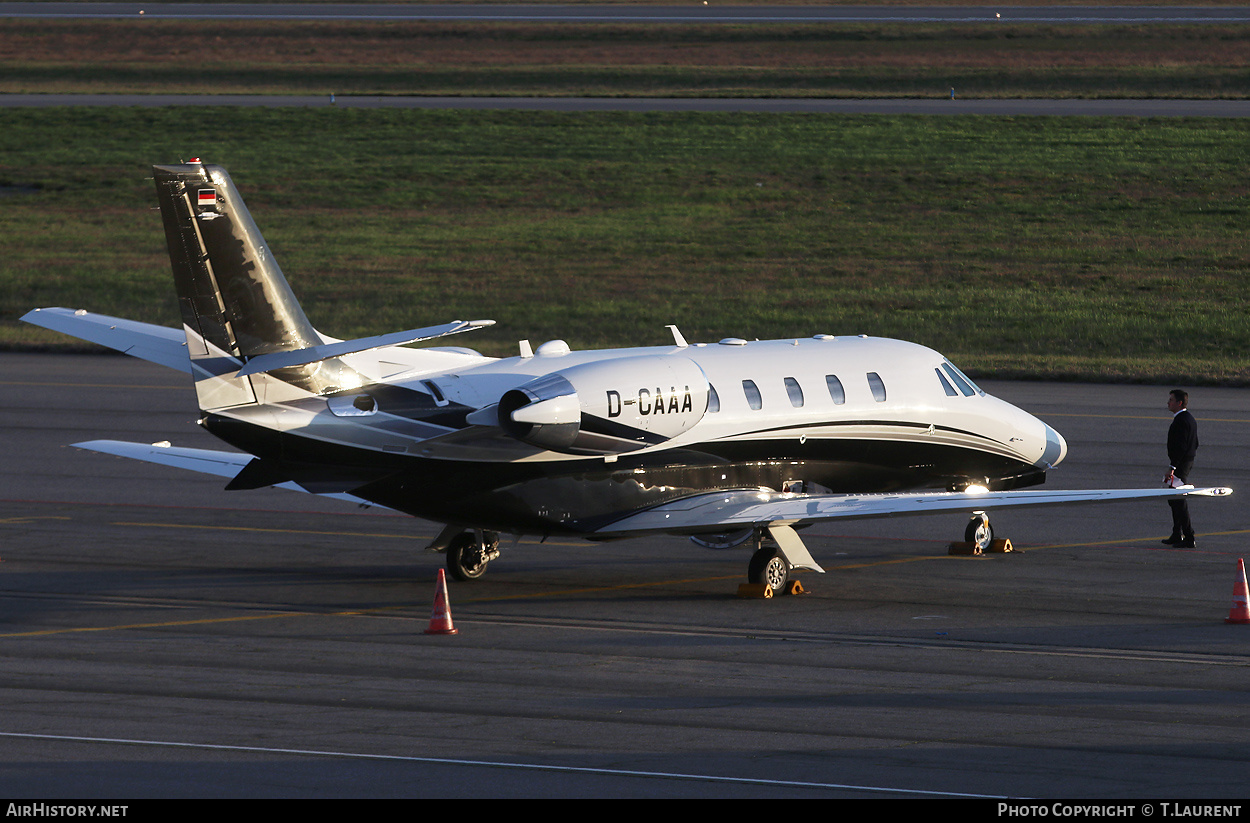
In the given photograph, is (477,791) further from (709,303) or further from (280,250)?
(280,250)

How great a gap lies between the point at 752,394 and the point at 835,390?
5.05ft

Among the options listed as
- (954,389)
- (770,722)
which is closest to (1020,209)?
(954,389)

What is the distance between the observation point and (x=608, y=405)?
21453 millimetres

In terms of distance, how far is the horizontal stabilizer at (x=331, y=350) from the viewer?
60.8ft

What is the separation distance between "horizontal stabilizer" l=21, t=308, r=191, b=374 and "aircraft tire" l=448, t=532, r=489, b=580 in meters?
4.74

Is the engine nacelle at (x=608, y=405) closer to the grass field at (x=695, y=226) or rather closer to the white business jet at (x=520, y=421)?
the white business jet at (x=520, y=421)

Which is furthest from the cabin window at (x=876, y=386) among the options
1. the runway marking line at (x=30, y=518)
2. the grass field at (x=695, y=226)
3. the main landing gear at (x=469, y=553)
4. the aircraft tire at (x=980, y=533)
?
the grass field at (x=695, y=226)

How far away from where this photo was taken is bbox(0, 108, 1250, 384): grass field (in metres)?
51.4

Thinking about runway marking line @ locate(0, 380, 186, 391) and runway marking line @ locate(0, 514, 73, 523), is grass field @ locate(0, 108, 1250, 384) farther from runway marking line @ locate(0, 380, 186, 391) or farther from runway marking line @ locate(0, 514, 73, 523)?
runway marking line @ locate(0, 514, 73, 523)

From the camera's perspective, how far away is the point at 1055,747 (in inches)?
601

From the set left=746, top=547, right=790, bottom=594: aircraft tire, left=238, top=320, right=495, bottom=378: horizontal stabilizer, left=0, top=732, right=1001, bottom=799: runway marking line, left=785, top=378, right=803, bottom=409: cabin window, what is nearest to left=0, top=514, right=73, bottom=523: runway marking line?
left=238, top=320, right=495, bottom=378: horizontal stabilizer

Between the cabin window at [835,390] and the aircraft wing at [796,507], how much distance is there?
201 cm

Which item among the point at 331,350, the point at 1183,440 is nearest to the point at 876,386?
the point at 1183,440

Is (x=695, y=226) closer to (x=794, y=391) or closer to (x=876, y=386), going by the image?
(x=876, y=386)
